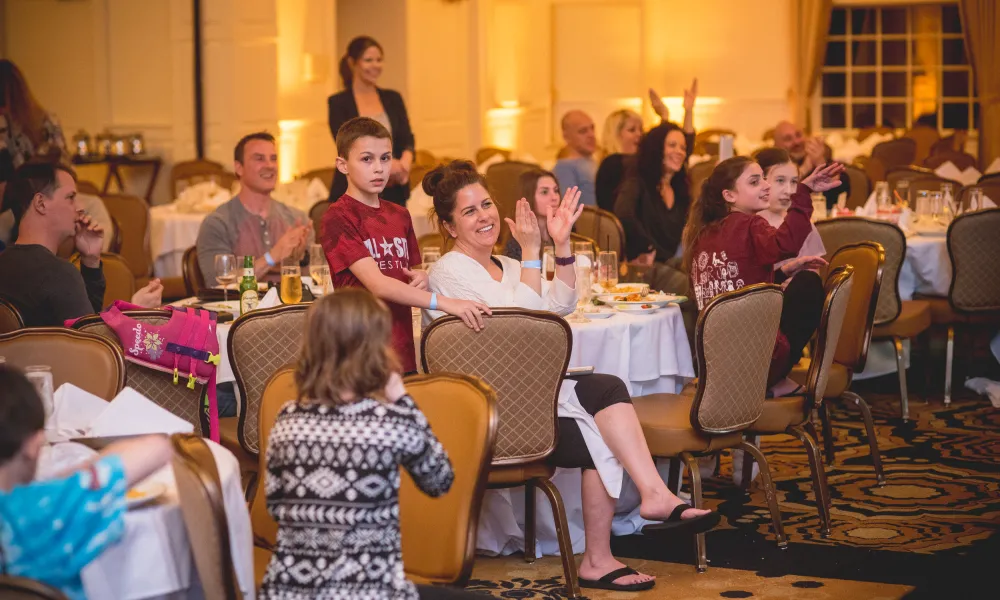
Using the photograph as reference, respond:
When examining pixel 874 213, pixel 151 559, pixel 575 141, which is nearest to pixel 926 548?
pixel 151 559

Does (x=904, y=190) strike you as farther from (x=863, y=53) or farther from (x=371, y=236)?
(x=863, y=53)

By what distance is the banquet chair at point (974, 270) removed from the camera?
21.0 feet

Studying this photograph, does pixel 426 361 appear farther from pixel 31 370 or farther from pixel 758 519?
pixel 758 519

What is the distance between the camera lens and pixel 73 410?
9.91ft

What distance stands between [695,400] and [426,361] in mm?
919

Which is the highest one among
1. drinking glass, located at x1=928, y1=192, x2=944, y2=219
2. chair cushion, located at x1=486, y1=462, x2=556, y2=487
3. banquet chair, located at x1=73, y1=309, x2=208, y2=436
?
drinking glass, located at x1=928, y1=192, x2=944, y2=219

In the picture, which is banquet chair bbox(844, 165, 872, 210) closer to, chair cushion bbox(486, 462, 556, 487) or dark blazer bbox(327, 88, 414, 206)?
dark blazer bbox(327, 88, 414, 206)

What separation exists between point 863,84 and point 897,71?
0.43 m

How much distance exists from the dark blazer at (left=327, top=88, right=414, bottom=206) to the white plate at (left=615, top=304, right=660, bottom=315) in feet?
7.69

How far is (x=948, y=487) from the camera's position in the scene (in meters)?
5.09

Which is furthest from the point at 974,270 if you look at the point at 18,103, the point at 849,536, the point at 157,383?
the point at 18,103

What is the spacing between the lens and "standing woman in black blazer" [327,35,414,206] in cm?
682

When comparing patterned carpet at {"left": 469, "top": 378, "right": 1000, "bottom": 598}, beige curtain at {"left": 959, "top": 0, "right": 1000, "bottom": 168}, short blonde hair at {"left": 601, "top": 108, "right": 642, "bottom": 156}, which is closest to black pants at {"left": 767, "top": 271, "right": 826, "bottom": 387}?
patterned carpet at {"left": 469, "top": 378, "right": 1000, "bottom": 598}

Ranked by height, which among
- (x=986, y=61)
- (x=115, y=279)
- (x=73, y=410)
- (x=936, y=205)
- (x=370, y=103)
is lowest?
(x=73, y=410)
